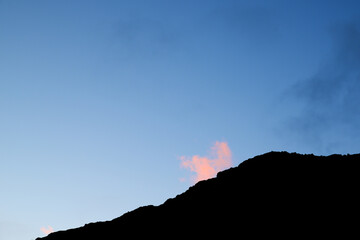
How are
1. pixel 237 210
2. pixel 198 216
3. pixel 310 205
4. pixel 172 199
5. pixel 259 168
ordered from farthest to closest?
pixel 172 199 < pixel 259 168 < pixel 198 216 < pixel 237 210 < pixel 310 205

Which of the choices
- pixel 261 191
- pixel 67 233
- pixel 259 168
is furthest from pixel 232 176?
pixel 67 233

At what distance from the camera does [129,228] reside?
92.8 ft

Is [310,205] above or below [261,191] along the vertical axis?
below

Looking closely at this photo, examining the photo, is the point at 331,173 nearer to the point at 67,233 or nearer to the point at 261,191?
the point at 261,191

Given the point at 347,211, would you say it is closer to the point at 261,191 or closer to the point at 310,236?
the point at 310,236

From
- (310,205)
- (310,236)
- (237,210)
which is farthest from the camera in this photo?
(237,210)

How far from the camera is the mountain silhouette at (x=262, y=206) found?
19125 millimetres

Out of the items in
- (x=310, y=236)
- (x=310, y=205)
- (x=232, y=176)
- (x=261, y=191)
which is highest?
(x=232, y=176)

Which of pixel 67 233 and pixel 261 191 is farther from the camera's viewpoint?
pixel 67 233

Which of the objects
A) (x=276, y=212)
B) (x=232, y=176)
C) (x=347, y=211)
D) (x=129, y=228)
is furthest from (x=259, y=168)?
(x=129, y=228)

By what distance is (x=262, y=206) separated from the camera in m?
22.0

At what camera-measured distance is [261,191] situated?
23812 millimetres

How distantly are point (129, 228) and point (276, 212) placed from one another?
562 inches

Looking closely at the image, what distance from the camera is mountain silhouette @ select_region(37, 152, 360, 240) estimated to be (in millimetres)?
19125
